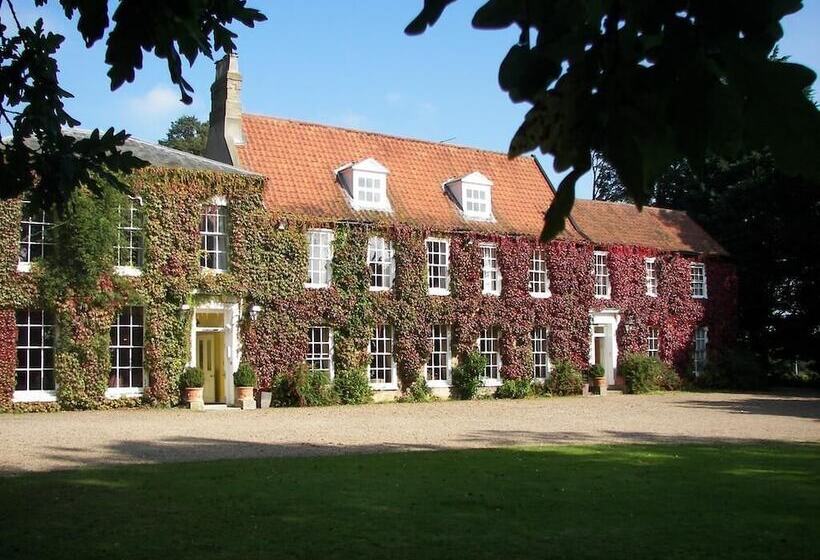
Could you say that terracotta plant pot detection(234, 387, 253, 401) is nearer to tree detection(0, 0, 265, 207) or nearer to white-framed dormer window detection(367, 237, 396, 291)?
white-framed dormer window detection(367, 237, 396, 291)

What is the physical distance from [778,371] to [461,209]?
57.9 ft

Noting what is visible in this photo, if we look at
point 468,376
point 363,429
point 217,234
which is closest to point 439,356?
point 468,376

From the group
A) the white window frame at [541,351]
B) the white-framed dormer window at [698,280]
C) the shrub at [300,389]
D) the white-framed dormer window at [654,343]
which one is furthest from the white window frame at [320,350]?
the white-framed dormer window at [698,280]

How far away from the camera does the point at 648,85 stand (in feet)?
6.58

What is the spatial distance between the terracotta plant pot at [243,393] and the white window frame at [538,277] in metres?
10.9

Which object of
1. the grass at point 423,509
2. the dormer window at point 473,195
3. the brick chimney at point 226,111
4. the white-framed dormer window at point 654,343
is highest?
the brick chimney at point 226,111

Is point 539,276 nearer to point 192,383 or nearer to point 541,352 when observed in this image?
point 541,352

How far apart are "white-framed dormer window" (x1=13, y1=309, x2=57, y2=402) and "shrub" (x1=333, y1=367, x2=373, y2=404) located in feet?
24.9

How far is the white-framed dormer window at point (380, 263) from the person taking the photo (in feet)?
85.1

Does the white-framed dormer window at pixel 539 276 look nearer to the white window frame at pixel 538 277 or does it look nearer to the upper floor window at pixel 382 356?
the white window frame at pixel 538 277

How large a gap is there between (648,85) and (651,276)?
31592 millimetres

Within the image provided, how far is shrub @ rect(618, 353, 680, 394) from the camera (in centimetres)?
2947

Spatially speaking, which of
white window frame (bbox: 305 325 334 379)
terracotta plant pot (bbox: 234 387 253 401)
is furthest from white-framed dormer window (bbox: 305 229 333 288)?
terracotta plant pot (bbox: 234 387 253 401)

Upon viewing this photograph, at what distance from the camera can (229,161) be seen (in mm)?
25656
